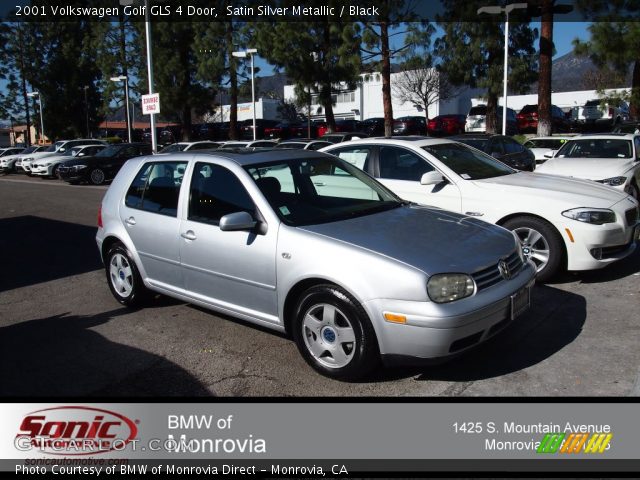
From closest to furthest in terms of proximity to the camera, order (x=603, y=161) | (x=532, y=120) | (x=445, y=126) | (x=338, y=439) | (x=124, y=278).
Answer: (x=338, y=439)
(x=124, y=278)
(x=603, y=161)
(x=532, y=120)
(x=445, y=126)

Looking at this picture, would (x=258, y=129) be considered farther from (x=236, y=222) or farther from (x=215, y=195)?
(x=236, y=222)

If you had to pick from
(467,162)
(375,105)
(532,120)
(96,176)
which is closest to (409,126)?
(532,120)

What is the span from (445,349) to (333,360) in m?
0.80

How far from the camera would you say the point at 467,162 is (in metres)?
6.94

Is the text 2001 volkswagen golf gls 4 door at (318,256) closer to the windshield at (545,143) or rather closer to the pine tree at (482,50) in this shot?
the windshield at (545,143)

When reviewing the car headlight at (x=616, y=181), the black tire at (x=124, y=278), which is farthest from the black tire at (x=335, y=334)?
the car headlight at (x=616, y=181)

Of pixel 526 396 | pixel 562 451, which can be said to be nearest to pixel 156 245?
pixel 526 396

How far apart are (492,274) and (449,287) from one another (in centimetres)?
Answer: 46

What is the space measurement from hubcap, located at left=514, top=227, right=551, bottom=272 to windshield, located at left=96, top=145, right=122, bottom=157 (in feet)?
60.4

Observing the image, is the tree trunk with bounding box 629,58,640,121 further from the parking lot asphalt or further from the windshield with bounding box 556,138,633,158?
the parking lot asphalt

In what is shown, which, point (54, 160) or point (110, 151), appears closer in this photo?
point (110, 151)

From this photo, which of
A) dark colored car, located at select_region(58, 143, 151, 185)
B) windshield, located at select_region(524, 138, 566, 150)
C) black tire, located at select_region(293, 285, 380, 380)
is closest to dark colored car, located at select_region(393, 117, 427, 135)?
dark colored car, located at select_region(58, 143, 151, 185)

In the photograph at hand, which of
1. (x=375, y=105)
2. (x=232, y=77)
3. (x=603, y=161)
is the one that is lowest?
(x=603, y=161)

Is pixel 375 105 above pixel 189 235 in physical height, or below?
above
